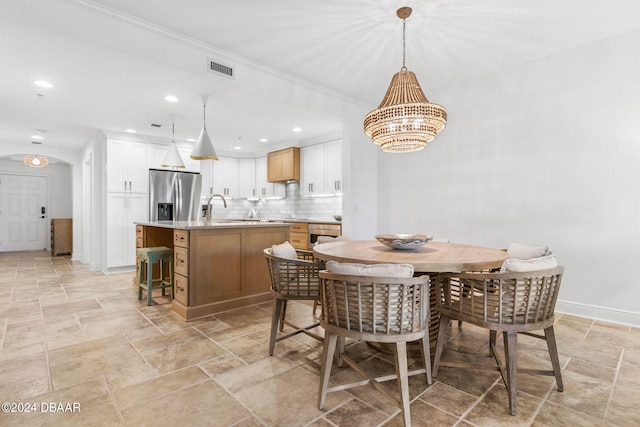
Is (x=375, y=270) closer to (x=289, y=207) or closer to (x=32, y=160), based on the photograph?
(x=289, y=207)

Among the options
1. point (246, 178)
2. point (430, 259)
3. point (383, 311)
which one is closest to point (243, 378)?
point (383, 311)

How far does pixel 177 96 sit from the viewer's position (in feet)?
12.6

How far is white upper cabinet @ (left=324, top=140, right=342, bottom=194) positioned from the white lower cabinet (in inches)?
135

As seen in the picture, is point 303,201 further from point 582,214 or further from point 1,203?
point 1,203

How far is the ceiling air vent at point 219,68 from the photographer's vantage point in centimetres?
306

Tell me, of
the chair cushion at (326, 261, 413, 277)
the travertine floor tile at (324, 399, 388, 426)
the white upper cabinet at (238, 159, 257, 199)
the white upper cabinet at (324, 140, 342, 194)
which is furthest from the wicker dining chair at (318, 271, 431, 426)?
the white upper cabinet at (238, 159, 257, 199)

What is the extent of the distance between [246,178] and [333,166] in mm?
2657

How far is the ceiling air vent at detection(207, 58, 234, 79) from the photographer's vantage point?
10.0 ft

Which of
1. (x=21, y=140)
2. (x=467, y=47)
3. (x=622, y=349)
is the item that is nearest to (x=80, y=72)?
(x=467, y=47)

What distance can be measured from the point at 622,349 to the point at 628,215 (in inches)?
47.2

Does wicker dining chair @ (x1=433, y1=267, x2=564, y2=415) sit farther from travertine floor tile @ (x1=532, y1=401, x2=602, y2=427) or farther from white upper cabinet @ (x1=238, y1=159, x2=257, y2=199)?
white upper cabinet @ (x1=238, y1=159, x2=257, y2=199)

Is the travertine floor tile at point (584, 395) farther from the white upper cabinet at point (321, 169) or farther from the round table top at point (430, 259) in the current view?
the white upper cabinet at point (321, 169)

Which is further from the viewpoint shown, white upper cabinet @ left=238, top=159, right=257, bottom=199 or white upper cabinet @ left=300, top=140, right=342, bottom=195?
white upper cabinet @ left=238, top=159, right=257, bottom=199

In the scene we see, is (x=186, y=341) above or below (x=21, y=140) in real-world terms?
below
